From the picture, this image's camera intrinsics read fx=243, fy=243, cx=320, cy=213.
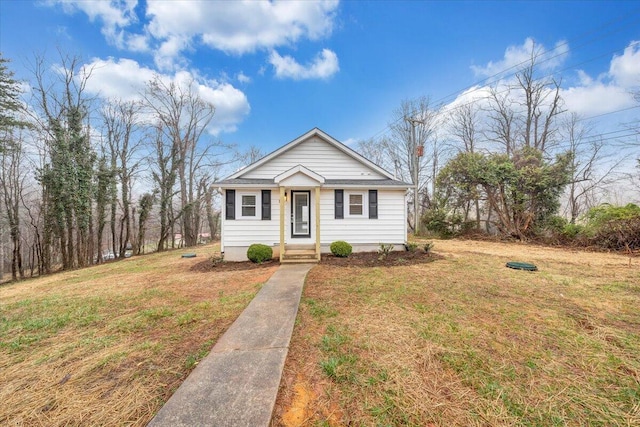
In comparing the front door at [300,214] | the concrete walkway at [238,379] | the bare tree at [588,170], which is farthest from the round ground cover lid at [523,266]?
the bare tree at [588,170]

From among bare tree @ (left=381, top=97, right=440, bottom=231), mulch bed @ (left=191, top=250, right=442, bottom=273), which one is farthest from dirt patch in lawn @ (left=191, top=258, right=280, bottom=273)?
bare tree @ (left=381, top=97, right=440, bottom=231)

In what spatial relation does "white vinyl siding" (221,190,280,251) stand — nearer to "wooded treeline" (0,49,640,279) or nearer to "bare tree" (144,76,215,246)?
"wooded treeline" (0,49,640,279)

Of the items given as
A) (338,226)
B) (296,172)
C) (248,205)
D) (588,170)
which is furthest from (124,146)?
(588,170)

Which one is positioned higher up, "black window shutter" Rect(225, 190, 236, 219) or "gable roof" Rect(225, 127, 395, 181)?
A: "gable roof" Rect(225, 127, 395, 181)

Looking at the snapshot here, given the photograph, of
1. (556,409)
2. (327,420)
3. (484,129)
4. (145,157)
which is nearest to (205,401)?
(327,420)

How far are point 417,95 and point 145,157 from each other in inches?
942

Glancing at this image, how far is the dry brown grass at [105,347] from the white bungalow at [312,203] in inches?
139

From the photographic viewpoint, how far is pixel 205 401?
210 centimetres

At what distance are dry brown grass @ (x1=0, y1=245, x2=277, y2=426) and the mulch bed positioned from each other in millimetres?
2273

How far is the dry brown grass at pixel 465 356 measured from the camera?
2.05 meters

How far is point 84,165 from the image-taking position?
13.3m

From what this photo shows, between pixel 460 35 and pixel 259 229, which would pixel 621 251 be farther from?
pixel 259 229

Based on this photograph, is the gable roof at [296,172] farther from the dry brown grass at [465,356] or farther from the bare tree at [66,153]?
the bare tree at [66,153]

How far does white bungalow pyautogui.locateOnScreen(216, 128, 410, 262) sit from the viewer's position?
367 inches
